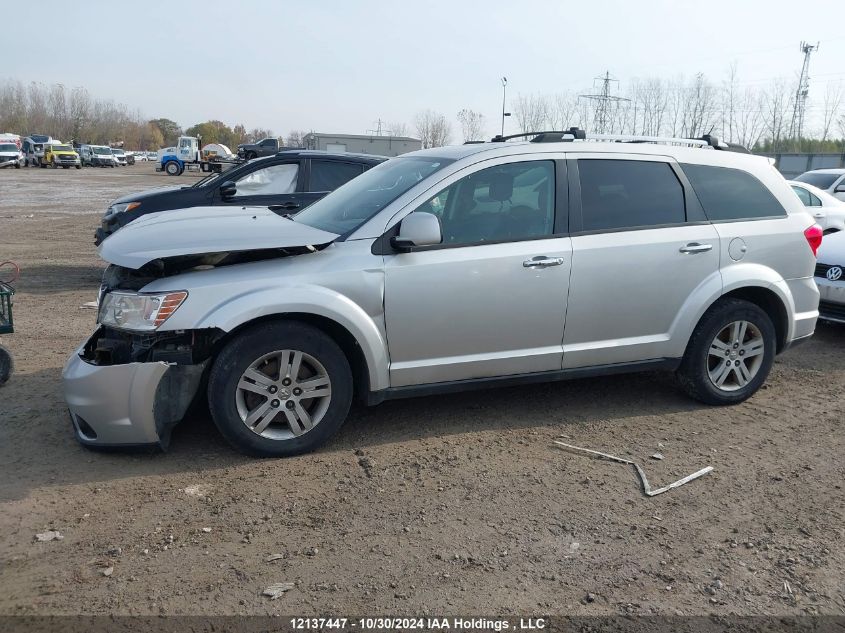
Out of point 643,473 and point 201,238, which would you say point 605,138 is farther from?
point 201,238

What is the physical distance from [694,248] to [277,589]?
11.9 feet

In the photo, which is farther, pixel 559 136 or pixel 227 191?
pixel 227 191

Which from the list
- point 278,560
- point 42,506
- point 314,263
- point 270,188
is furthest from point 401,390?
point 270,188

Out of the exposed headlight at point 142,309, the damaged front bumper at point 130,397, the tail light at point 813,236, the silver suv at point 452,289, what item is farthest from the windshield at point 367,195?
the tail light at point 813,236

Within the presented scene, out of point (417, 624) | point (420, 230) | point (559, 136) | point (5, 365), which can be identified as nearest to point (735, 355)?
point (559, 136)

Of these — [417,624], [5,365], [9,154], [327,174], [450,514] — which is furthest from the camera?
[9,154]

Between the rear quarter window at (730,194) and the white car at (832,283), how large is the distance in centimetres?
263

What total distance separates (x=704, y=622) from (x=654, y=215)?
9.71 ft

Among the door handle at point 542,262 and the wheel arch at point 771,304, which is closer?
the door handle at point 542,262

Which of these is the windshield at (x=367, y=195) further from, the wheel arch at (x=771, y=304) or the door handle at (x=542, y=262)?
the wheel arch at (x=771, y=304)

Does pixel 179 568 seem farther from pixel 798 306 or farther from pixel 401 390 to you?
pixel 798 306

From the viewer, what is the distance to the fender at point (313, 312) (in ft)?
13.3

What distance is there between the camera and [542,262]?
4645 millimetres

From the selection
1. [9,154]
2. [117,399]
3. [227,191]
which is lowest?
[117,399]
